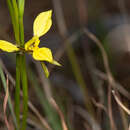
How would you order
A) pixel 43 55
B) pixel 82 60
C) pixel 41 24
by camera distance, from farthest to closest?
1. pixel 82 60
2. pixel 41 24
3. pixel 43 55

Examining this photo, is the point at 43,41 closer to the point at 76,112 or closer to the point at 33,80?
the point at 76,112

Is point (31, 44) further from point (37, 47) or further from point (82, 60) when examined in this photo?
point (82, 60)

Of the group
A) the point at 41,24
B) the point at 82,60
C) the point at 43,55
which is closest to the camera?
the point at 43,55

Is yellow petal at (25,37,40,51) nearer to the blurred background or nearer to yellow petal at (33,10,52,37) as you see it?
yellow petal at (33,10,52,37)

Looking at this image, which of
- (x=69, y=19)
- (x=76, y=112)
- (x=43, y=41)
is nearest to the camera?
(x=76, y=112)

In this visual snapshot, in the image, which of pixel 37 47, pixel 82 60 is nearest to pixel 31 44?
pixel 37 47

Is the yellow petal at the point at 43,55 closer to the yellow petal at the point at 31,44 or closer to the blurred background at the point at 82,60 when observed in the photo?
the yellow petal at the point at 31,44

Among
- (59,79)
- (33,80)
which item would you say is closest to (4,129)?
(33,80)

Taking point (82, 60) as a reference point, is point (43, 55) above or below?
above

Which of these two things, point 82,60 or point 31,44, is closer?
point 31,44
